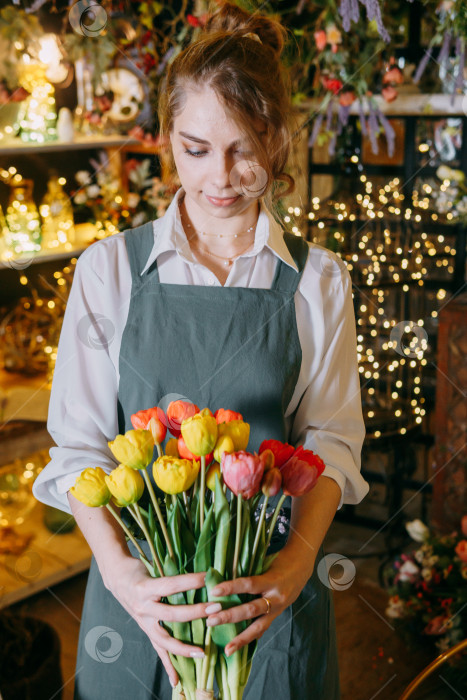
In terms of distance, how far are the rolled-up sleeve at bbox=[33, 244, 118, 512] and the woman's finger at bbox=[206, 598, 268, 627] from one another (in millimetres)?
306

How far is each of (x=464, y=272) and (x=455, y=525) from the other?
3.47ft

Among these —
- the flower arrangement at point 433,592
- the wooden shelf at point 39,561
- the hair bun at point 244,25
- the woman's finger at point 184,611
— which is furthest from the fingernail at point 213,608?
the wooden shelf at point 39,561

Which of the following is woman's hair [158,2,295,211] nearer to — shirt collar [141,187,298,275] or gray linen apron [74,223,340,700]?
shirt collar [141,187,298,275]

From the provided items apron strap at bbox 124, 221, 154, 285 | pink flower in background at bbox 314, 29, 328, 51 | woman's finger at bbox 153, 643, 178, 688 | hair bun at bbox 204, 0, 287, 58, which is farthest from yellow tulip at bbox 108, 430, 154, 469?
pink flower in background at bbox 314, 29, 328, 51

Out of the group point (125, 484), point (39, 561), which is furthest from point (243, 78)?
point (39, 561)

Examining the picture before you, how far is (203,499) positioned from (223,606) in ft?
0.35

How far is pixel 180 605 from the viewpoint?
0.78 m

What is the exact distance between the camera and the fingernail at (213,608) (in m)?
0.76

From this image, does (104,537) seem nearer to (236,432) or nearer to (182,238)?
(236,432)

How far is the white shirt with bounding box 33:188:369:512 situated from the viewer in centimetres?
105

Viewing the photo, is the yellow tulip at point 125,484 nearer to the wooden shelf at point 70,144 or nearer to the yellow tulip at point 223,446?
the yellow tulip at point 223,446

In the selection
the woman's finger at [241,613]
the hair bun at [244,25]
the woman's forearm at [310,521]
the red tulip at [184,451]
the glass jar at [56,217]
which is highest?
the hair bun at [244,25]

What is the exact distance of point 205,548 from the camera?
78 centimetres

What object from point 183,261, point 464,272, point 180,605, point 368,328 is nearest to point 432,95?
point 464,272
